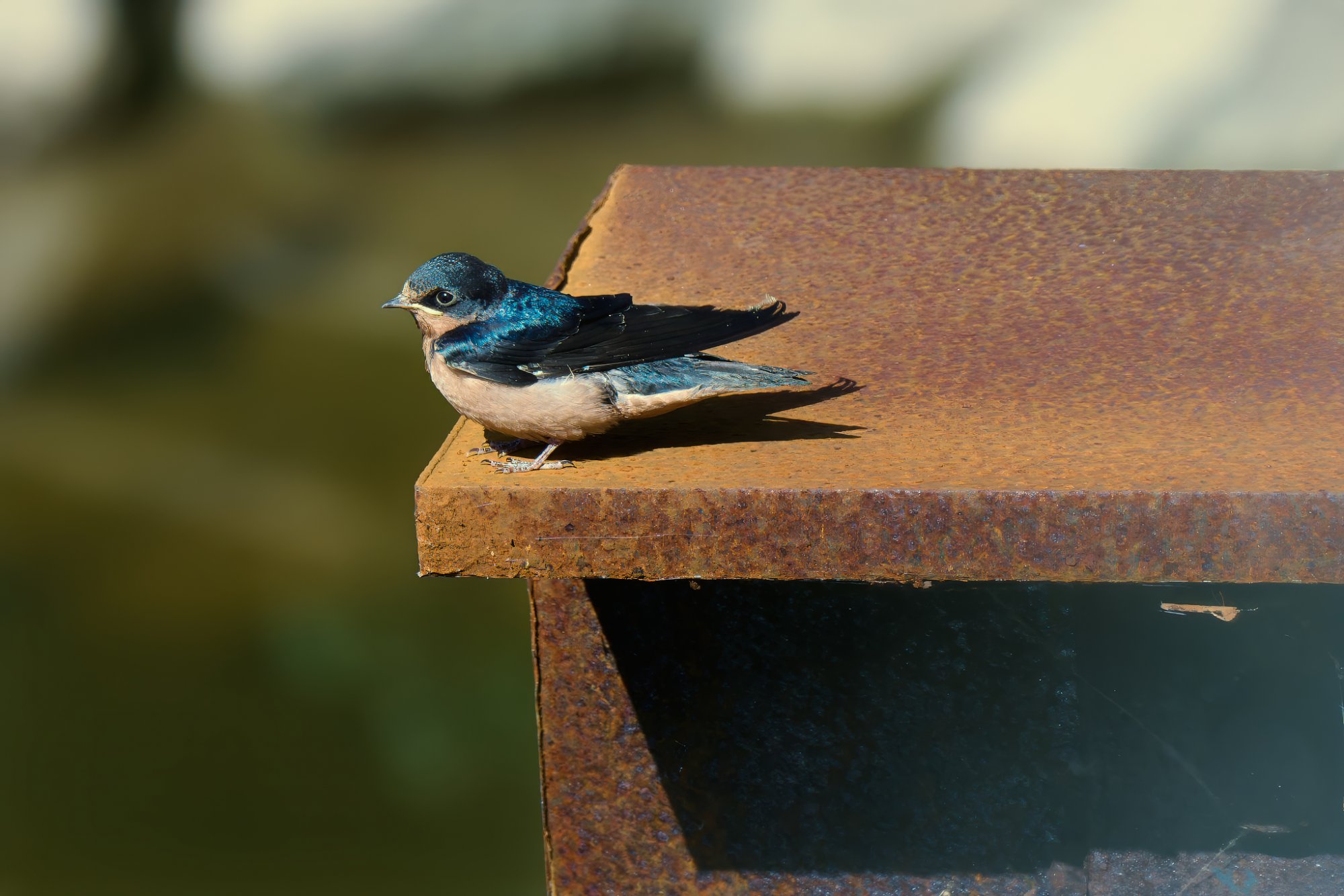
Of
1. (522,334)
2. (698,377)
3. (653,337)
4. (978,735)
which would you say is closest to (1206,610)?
(978,735)

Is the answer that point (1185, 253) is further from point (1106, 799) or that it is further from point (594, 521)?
point (594, 521)

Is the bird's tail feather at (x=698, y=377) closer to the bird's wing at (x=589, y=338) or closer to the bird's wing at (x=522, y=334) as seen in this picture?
the bird's wing at (x=589, y=338)

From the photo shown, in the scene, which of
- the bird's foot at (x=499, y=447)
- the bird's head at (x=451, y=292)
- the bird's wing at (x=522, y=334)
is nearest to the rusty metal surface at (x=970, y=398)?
the bird's foot at (x=499, y=447)

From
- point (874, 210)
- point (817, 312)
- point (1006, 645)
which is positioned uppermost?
point (874, 210)

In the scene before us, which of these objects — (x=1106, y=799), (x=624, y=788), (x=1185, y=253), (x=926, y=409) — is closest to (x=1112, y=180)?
(x=1185, y=253)

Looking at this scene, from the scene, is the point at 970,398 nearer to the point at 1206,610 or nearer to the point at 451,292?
the point at 1206,610
